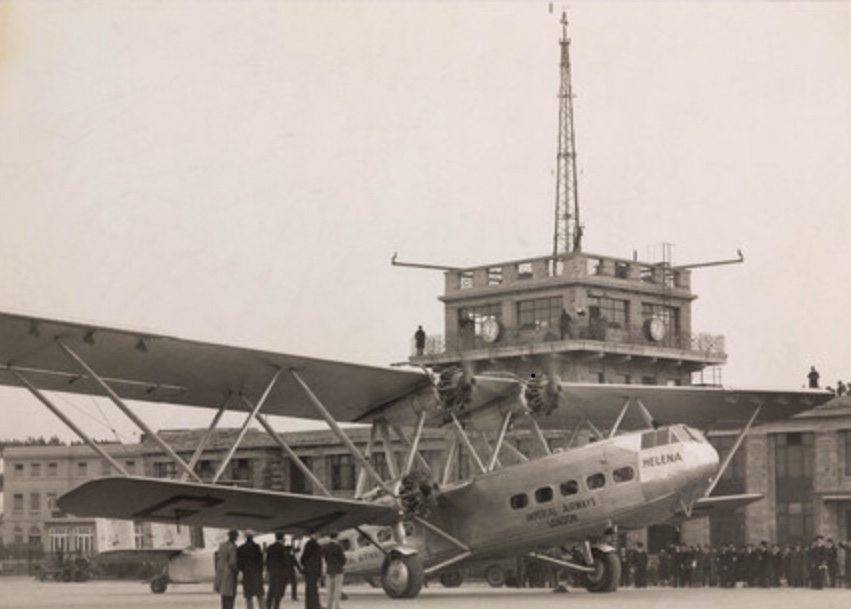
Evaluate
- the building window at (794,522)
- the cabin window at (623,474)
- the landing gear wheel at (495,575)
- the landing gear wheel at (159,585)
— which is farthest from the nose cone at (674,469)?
the building window at (794,522)

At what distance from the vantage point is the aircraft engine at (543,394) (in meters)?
36.8

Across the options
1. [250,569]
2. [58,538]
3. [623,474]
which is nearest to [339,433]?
[250,569]

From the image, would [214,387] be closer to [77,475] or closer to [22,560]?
[22,560]

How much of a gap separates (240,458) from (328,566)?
218ft

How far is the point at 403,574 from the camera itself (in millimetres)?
34906

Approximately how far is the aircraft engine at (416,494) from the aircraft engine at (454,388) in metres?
1.86

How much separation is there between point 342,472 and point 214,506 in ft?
196

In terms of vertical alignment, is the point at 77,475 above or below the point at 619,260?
below

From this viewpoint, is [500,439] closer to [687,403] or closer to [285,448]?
[285,448]

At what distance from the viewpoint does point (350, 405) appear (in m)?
38.8

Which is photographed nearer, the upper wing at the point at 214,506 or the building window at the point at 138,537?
the upper wing at the point at 214,506

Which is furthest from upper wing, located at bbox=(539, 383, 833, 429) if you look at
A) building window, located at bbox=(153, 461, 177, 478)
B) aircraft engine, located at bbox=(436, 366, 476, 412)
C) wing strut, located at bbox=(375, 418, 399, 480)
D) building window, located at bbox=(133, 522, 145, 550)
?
building window, located at bbox=(153, 461, 177, 478)

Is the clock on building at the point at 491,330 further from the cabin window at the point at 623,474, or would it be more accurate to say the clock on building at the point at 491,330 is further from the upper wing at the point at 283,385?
the cabin window at the point at 623,474

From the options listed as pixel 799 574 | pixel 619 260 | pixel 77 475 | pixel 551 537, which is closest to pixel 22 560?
pixel 77 475
